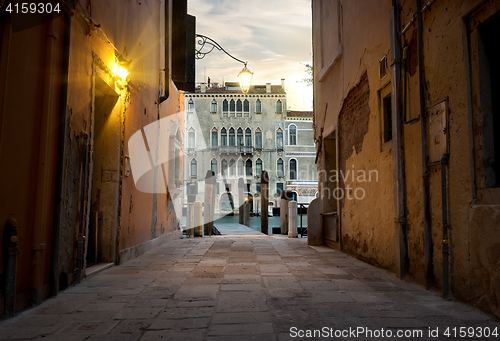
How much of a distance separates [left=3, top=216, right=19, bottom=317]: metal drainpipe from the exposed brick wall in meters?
4.85

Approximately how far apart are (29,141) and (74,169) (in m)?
0.92

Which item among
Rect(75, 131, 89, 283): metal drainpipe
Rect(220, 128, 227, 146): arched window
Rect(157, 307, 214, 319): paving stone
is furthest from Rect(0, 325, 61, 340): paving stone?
Rect(220, 128, 227, 146): arched window

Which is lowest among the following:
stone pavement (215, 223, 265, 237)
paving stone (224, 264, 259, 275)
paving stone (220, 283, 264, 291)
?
stone pavement (215, 223, 265, 237)

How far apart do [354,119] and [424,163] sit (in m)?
2.71

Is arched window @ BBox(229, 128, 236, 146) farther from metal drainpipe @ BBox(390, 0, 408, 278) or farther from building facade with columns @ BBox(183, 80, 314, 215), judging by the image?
metal drainpipe @ BBox(390, 0, 408, 278)

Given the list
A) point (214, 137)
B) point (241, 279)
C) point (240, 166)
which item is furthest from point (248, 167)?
point (241, 279)

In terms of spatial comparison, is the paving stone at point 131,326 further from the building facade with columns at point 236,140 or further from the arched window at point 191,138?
the arched window at point 191,138

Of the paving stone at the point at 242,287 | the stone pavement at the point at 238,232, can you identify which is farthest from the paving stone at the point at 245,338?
the stone pavement at the point at 238,232

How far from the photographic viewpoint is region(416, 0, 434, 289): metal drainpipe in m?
3.78

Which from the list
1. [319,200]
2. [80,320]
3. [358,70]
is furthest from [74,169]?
[319,200]

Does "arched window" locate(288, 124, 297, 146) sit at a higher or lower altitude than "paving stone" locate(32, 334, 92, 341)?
higher

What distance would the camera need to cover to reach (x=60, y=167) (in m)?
3.63

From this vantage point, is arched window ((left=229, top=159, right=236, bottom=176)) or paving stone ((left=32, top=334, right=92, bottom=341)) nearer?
paving stone ((left=32, top=334, right=92, bottom=341))

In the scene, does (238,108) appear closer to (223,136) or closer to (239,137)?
(239,137)
